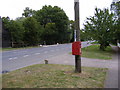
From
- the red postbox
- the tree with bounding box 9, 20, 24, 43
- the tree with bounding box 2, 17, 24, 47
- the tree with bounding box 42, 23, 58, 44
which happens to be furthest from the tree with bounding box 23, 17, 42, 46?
the red postbox

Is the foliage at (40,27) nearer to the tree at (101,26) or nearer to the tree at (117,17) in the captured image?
the tree at (101,26)

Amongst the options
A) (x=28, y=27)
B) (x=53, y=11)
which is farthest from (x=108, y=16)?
(x=53, y=11)

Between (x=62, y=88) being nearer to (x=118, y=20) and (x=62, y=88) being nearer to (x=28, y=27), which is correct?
(x=118, y=20)

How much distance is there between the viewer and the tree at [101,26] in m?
22.5

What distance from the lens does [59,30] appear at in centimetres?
5909

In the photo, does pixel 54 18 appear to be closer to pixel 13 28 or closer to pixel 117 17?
pixel 13 28

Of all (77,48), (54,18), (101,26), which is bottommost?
(77,48)

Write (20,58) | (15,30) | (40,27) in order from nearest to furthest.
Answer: (20,58) < (15,30) < (40,27)

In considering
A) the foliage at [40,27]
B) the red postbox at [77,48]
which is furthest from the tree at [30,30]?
the red postbox at [77,48]

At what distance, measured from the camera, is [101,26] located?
22.8 metres

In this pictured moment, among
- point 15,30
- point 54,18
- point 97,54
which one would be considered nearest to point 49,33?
point 54,18

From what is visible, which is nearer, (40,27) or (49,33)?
(40,27)

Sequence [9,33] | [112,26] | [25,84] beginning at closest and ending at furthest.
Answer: [25,84] → [112,26] → [9,33]

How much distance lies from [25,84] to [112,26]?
19.9m
